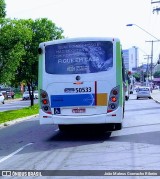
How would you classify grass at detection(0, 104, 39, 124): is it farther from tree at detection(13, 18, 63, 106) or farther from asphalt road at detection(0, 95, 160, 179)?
asphalt road at detection(0, 95, 160, 179)

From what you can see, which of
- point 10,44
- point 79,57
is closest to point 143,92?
point 10,44

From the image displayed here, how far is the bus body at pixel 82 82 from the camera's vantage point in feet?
42.5

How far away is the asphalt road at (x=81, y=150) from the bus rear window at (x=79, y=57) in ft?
7.30

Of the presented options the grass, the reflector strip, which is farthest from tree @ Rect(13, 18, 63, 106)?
the reflector strip

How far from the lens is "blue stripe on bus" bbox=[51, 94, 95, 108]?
13.0 meters

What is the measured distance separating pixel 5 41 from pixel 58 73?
792 cm

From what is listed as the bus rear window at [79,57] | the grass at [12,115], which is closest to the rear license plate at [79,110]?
the bus rear window at [79,57]

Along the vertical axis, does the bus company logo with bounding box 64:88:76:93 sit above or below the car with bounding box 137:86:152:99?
above

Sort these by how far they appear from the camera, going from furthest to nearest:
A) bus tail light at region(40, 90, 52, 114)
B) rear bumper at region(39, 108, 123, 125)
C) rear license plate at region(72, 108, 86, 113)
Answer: bus tail light at region(40, 90, 52, 114) → rear license plate at region(72, 108, 86, 113) → rear bumper at region(39, 108, 123, 125)

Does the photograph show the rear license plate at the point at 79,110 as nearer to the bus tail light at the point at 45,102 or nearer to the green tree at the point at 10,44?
the bus tail light at the point at 45,102

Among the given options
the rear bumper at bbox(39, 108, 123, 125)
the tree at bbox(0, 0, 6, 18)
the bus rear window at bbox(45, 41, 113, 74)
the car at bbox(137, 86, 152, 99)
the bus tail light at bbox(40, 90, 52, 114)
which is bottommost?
the car at bbox(137, 86, 152, 99)

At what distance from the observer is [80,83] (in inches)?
515

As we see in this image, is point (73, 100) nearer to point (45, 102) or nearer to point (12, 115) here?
point (45, 102)

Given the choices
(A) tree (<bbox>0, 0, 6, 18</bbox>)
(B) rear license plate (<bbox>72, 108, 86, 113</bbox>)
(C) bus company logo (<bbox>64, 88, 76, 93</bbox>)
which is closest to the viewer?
(B) rear license plate (<bbox>72, 108, 86, 113</bbox>)
